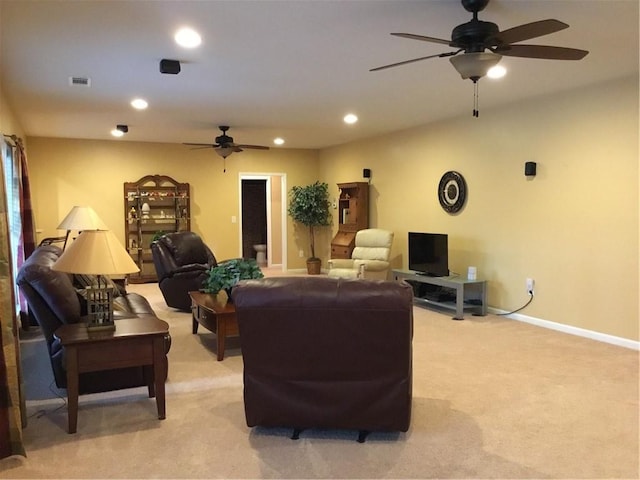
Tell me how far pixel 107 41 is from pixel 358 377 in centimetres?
277

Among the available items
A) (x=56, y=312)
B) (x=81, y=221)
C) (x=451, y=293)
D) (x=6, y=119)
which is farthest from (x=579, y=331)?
(x=6, y=119)

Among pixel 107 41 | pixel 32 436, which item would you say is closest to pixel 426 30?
pixel 107 41

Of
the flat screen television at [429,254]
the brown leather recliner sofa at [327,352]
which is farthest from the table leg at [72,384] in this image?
the flat screen television at [429,254]

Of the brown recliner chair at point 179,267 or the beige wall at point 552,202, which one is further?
the brown recliner chair at point 179,267

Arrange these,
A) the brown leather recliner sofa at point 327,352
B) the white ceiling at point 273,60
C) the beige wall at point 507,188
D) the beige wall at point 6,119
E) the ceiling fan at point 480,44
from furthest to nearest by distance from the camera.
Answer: the beige wall at point 6,119 < the beige wall at point 507,188 < the white ceiling at point 273,60 < the ceiling fan at point 480,44 < the brown leather recliner sofa at point 327,352

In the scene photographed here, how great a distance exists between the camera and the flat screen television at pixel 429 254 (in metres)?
6.18

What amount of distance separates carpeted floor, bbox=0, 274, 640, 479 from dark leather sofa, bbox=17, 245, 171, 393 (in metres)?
0.14

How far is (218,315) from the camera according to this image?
4121mm

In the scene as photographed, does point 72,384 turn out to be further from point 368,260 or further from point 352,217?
point 352,217

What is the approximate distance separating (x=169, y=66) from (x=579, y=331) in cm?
452

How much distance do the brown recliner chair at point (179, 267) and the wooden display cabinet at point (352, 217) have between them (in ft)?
8.57

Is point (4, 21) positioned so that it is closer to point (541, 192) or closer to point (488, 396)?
point (488, 396)

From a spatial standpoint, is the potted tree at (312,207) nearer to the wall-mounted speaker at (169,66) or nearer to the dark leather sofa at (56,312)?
the wall-mounted speaker at (169,66)

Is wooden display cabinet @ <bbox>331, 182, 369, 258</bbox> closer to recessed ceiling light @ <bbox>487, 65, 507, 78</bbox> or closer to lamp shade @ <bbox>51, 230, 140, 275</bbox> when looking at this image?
recessed ceiling light @ <bbox>487, 65, 507, 78</bbox>
